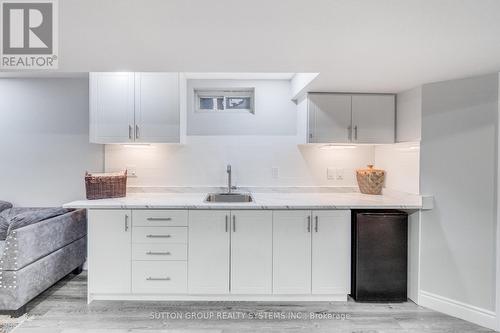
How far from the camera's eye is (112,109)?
2.87 m

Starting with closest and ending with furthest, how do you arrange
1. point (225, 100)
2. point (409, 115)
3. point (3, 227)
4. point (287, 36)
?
point (287, 36) < point (409, 115) < point (3, 227) < point (225, 100)

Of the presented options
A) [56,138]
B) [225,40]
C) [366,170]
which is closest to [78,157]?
[56,138]

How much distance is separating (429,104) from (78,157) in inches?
145

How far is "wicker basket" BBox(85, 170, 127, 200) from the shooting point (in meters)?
2.75

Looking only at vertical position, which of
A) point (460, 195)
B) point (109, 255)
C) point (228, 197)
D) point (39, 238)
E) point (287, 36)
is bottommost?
point (109, 255)

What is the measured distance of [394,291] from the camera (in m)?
2.59

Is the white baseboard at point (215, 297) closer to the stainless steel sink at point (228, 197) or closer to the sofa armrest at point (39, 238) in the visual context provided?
the sofa armrest at point (39, 238)

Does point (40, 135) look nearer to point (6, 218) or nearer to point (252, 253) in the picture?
point (6, 218)

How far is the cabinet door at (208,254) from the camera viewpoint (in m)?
2.56

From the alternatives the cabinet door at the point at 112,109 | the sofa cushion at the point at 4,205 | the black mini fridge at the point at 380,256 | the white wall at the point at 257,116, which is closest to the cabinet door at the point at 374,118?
the white wall at the point at 257,116

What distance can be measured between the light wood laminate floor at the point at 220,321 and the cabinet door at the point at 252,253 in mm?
173

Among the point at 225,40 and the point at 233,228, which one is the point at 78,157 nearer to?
the point at 233,228

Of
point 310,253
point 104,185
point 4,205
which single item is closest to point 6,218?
point 4,205

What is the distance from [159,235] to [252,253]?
33.3 inches
